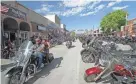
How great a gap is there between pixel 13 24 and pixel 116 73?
1431 cm

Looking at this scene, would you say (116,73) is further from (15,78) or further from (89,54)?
(89,54)

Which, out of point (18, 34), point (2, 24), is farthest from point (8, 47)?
point (18, 34)

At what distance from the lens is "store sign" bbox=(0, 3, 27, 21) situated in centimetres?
1551

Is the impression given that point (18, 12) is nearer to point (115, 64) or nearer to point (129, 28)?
point (115, 64)

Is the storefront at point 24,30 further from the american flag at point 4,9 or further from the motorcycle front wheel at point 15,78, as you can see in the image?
the motorcycle front wheel at point 15,78

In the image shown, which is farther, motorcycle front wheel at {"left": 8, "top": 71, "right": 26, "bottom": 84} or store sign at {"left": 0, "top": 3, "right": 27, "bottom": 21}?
store sign at {"left": 0, "top": 3, "right": 27, "bottom": 21}

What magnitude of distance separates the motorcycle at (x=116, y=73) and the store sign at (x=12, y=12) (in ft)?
38.3

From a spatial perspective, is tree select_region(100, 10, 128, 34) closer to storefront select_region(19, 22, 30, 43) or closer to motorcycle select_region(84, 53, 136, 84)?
storefront select_region(19, 22, 30, 43)

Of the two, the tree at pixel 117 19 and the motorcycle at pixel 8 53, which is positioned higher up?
the tree at pixel 117 19

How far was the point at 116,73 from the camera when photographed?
18.7 ft

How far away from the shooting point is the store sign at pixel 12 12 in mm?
15512

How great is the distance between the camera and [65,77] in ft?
23.8

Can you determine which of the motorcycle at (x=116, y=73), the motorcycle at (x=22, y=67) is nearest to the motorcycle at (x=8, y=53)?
the motorcycle at (x=22, y=67)

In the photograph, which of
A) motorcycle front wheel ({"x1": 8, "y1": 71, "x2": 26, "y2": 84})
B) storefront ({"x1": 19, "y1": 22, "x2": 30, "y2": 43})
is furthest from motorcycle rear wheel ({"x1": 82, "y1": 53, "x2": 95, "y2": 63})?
storefront ({"x1": 19, "y1": 22, "x2": 30, "y2": 43})
